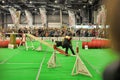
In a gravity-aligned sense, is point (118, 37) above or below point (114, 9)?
below

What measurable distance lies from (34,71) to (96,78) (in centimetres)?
281

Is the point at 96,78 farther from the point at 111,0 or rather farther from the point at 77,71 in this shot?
the point at 111,0

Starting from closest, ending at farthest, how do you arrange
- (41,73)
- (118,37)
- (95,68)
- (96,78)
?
(118,37)
(96,78)
(41,73)
(95,68)

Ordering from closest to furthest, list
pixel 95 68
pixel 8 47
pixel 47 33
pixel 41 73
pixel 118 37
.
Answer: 1. pixel 118 37
2. pixel 41 73
3. pixel 95 68
4. pixel 8 47
5. pixel 47 33

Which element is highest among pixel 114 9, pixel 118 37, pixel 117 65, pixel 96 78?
pixel 114 9

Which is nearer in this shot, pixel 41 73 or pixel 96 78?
pixel 96 78

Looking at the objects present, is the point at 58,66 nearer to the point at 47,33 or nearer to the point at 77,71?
the point at 77,71

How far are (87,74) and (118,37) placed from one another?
9934mm

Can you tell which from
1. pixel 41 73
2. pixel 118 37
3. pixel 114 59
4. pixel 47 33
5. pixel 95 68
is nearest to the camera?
pixel 118 37

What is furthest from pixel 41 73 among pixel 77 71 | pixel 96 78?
pixel 96 78

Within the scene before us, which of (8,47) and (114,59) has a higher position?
(114,59)

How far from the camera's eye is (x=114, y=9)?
1.18m

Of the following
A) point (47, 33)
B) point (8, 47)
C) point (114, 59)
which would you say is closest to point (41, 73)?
point (114, 59)

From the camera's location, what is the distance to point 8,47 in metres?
25.7
